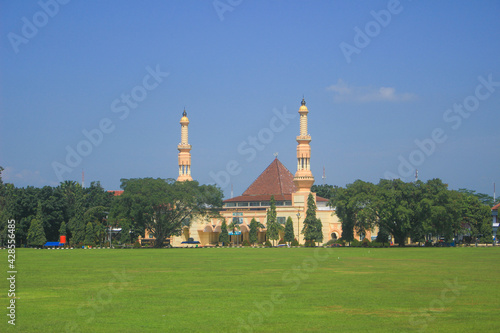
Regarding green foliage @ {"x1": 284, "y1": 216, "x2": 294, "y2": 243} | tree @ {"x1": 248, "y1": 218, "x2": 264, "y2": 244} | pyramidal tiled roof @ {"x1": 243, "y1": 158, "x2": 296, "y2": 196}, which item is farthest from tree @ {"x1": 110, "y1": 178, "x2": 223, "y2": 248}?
pyramidal tiled roof @ {"x1": 243, "y1": 158, "x2": 296, "y2": 196}

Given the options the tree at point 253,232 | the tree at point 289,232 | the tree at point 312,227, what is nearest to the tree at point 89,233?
the tree at point 253,232

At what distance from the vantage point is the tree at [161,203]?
252 ft

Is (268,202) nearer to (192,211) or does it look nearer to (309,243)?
→ (309,243)

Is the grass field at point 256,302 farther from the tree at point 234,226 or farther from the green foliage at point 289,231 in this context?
the tree at point 234,226

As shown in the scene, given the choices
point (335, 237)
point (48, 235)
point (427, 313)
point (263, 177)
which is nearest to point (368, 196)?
point (335, 237)

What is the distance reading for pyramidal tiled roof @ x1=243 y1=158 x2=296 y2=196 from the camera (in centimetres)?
10519

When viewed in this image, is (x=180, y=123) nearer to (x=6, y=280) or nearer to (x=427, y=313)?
(x=6, y=280)

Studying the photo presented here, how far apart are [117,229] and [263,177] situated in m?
25.9

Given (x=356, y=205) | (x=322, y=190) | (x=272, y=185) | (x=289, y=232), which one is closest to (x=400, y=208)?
(x=356, y=205)

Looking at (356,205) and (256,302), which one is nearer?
(256,302)

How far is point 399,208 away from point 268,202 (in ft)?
114

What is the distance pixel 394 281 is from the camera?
26125 mm

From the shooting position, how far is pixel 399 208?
7000 cm

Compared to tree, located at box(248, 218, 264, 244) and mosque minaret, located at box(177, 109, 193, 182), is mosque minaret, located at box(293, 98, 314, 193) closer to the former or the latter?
tree, located at box(248, 218, 264, 244)
